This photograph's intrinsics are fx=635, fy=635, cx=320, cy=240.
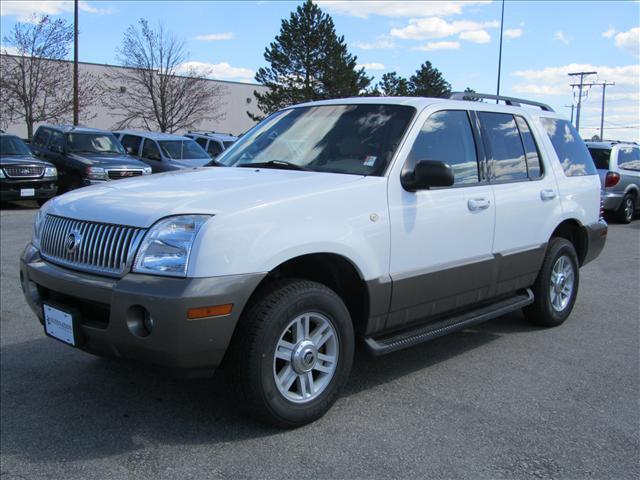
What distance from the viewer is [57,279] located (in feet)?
11.3

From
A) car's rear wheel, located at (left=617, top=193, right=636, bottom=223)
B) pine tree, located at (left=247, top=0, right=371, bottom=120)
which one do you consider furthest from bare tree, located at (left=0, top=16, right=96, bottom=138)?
car's rear wheel, located at (left=617, top=193, right=636, bottom=223)

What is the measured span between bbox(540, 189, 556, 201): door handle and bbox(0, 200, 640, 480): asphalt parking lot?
1.18m

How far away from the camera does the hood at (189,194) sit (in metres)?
3.23

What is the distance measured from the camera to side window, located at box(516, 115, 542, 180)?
523 centimetres

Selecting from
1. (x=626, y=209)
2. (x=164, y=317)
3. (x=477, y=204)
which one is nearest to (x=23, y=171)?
(x=477, y=204)

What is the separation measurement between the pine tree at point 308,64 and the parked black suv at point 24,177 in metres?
25.1

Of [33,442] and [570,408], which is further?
[570,408]

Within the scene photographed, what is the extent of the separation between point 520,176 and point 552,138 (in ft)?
2.74

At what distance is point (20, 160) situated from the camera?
48.0 ft

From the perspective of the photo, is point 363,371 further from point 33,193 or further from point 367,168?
point 33,193

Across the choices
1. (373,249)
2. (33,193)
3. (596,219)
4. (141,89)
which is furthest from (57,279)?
(141,89)

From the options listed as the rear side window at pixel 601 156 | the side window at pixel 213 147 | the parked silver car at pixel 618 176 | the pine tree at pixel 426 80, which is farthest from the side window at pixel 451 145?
the pine tree at pixel 426 80

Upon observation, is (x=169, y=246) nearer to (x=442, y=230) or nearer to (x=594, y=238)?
(x=442, y=230)

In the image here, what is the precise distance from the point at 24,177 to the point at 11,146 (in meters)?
1.31
